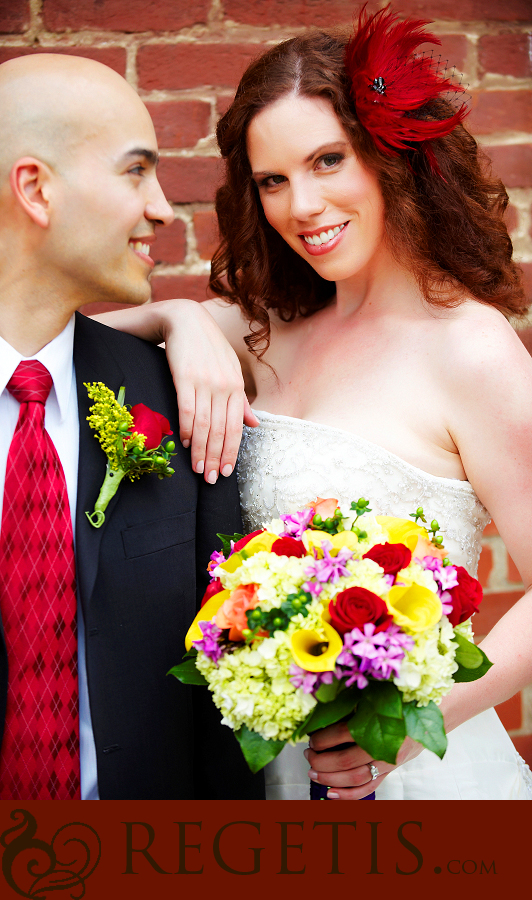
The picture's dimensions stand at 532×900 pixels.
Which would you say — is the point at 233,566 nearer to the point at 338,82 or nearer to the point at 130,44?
the point at 338,82

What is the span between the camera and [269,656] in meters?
0.94

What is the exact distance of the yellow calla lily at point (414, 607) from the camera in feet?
3.10

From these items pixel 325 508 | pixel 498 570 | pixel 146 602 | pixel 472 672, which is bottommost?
pixel 498 570

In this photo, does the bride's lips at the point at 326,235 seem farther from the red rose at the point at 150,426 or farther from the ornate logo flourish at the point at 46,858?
the ornate logo flourish at the point at 46,858

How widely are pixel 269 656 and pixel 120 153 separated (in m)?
0.82

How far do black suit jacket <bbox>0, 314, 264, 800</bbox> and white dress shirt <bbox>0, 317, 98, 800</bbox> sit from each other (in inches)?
1.4

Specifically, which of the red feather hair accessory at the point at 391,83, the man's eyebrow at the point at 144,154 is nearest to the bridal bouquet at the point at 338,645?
the man's eyebrow at the point at 144,154

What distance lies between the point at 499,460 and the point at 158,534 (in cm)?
67

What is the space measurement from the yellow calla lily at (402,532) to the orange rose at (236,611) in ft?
0.77

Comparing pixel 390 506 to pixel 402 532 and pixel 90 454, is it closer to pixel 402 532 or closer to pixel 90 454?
pixel 402 532

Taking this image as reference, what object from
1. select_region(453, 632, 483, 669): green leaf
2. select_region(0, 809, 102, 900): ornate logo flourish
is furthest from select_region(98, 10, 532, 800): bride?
select_region(0, 809, 102, 900): ornate logo flourish

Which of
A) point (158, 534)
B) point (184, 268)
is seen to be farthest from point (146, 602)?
point (184, 268)

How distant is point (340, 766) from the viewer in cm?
A: 111

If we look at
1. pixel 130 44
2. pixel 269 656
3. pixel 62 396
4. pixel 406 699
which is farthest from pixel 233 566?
pixel 130 44
